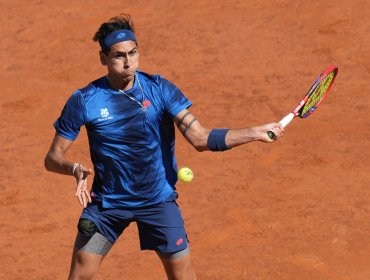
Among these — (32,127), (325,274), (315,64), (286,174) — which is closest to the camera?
(325,274)

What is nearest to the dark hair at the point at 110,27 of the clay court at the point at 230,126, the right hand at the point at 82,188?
the right hand at the point at 82,188

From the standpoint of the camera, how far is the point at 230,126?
11.4 metres

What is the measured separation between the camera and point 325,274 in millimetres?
8703


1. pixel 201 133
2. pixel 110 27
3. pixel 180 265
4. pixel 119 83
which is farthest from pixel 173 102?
pixel 180 265

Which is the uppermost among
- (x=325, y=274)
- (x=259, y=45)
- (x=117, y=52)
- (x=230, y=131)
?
(x=117, y=52)

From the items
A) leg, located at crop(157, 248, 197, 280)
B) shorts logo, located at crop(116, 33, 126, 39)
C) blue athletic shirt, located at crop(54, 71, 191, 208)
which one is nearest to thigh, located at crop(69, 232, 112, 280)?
blue athletic shirt, located at crop(54, 71, 191, 208)

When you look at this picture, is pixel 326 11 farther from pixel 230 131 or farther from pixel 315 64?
pixel 230 131

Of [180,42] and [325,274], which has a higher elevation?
[180,42]

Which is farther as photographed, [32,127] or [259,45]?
[259,45]

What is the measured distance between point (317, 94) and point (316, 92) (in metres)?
0.04

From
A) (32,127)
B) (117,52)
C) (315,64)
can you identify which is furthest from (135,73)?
(315,64)

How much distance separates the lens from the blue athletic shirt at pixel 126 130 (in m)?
7.06

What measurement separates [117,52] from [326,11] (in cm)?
701

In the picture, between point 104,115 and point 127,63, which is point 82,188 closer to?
point 104,115
